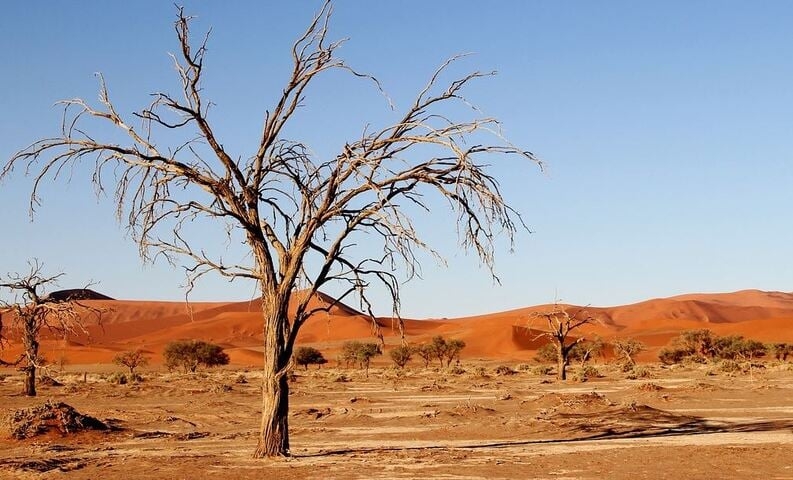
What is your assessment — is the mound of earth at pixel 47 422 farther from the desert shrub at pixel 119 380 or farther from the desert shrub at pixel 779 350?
the desert shrub at pixel 779 350

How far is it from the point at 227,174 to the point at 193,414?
49.6 feet

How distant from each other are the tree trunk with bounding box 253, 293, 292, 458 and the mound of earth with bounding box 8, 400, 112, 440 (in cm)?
777

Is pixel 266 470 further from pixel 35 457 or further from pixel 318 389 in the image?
pixel 318 389

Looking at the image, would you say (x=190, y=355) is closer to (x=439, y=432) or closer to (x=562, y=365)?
(x=562, y=365)

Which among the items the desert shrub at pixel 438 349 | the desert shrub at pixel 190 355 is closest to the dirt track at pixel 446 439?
the desert shrub at pixel 190 355

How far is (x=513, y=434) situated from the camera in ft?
64.9

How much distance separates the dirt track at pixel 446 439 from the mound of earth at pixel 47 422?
1.48 ft

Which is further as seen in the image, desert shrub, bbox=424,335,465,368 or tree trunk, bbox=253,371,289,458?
desert shrub, bbox=424,335,465,368

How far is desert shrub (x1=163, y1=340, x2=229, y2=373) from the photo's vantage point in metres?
67.8

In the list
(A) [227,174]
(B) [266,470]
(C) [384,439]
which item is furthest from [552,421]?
(A) [227,174]

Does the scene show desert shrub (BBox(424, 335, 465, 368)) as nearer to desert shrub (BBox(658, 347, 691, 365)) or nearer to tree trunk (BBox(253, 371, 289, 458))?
desert shrub (BBox(658, 347, 691, 365))

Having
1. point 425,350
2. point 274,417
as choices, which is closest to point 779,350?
point 425,350

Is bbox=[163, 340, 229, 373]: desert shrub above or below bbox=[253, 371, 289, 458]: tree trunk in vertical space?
above

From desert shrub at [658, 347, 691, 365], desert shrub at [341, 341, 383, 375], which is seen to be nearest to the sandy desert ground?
desert shrub at [341, 341, 383, 375]
